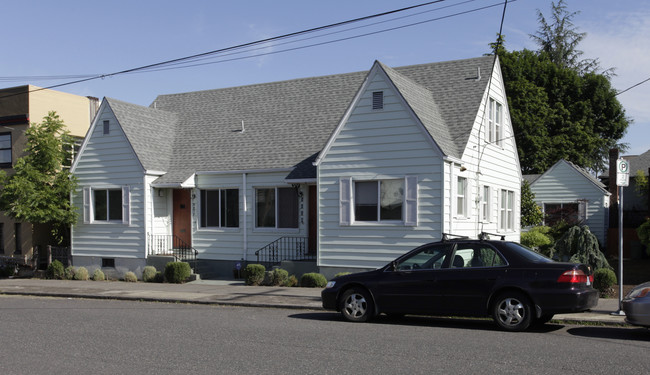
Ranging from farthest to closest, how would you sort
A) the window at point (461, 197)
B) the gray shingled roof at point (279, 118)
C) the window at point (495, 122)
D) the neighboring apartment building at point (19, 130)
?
the neighboring apartment building at point (19, 130)
the window at point (495, 122)
the gray shingled roof at point (279, 118)
the window at point (461, 197)

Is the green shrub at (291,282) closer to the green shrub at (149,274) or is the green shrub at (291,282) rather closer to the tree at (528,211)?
the green shrub at (149,274)

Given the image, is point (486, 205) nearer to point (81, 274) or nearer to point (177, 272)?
point (177, 272)

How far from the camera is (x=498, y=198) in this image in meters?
22.3

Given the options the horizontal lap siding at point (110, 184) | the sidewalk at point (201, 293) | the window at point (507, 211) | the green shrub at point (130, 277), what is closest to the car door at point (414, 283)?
the sidewalk at point (201, 293)

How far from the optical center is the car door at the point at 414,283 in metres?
11.3

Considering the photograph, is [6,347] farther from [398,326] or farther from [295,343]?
[398,326]

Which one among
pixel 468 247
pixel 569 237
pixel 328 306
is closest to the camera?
pixel 468 247

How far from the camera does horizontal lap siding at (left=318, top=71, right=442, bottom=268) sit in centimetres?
1709

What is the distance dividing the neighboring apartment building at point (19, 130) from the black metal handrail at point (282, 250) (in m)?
9.95

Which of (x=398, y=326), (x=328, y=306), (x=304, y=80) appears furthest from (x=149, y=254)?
(x=398, y=326)

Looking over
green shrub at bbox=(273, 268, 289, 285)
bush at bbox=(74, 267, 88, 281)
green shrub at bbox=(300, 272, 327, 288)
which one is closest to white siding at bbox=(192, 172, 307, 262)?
green shrub at bbox=(273, 268, 289, 285)

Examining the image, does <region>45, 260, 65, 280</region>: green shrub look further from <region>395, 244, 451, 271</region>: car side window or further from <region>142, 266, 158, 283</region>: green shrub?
<region>395, 244, 451, 271</region>: car side window

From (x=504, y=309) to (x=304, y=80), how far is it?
1580cm

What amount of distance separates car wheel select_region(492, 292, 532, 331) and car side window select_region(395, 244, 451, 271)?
126cm
